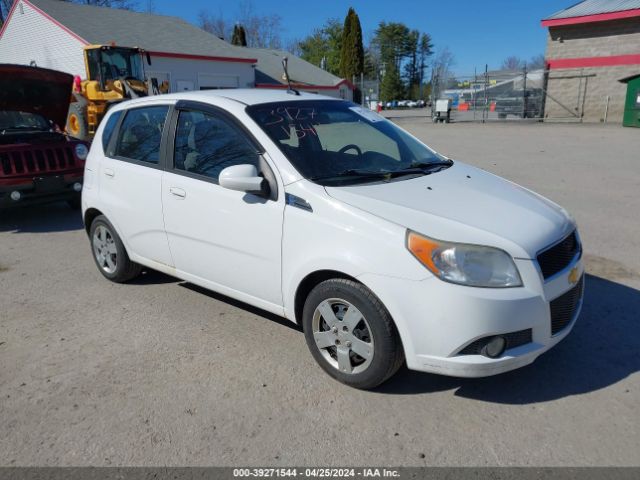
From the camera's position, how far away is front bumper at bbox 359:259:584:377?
2.72 meters

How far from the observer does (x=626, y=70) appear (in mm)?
26172

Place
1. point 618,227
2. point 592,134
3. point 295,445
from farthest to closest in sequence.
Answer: point 592,134, point 618,227, point 295,445

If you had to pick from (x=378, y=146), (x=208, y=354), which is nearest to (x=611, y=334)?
(x=378, y=146)

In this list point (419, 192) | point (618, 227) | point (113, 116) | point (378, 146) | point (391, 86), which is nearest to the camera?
point (419, 192)

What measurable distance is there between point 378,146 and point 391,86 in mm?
72634

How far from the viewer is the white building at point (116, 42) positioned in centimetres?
2658

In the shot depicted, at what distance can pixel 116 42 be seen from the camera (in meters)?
27.3

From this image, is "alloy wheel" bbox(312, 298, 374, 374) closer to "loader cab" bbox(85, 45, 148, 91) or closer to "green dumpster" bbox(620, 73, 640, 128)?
"loader cab" bbox(85, 45, 148, 91)

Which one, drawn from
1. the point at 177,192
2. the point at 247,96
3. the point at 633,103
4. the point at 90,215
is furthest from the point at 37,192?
the point at 633,103

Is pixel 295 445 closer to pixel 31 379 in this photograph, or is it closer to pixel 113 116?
pixel 31 379

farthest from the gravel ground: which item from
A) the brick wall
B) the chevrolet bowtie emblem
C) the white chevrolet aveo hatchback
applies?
the brick wall

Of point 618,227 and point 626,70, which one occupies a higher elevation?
point 626,70

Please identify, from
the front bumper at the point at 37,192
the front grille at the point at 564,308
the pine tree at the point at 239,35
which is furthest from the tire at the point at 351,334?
the pine tree at the point at 239,35

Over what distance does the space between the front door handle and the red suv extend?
4338 mm
